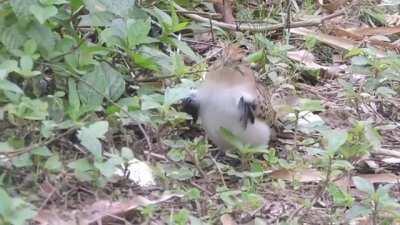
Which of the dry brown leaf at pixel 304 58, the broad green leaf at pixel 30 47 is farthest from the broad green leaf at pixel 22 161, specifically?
the dry brown leaf at pixel 304 58

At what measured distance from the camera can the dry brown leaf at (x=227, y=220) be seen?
372 centimetres

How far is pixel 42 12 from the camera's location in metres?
A: 3.84

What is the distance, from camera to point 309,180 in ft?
13.7

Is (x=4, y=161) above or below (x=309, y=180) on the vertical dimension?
above

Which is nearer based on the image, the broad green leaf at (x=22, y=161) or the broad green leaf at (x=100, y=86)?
the broad green leaf at (x=22, y=161)

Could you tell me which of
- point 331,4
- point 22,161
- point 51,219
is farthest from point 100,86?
point 331,4

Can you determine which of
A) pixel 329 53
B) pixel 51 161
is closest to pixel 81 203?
pixel 51 161

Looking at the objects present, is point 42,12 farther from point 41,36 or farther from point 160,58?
point 160,58

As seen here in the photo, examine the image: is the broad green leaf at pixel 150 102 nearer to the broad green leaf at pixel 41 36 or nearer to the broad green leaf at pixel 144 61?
the broad green leaf at pixel 144 61

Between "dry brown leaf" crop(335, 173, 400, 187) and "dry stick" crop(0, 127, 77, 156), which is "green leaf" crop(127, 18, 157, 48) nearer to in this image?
"dry stick" crop(0, 127, 77, 156)

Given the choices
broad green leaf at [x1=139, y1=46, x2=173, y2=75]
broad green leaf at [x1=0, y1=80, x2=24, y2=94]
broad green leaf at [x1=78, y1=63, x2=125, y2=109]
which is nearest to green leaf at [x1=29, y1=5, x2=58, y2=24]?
broad green leaf at [x1=0, y1=80, x2=24, y2=94]

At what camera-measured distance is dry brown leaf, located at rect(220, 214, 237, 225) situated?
12.2ft

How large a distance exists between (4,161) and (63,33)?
2.78 ft

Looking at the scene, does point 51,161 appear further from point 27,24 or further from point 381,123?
point 381,123
